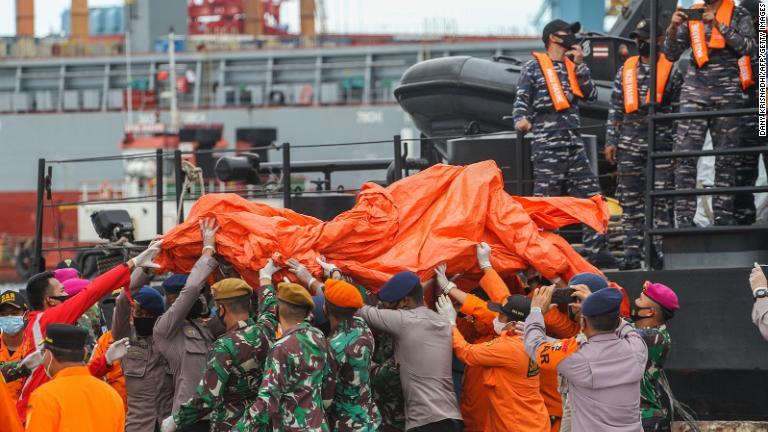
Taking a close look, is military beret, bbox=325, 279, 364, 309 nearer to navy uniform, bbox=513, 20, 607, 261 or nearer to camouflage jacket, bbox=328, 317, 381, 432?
camouflage jacket, bbox=328, 317, 381, 432

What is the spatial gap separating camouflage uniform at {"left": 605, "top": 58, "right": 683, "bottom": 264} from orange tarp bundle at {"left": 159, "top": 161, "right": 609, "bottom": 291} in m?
1.47

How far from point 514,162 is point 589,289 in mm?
3051

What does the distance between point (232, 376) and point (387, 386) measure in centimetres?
100

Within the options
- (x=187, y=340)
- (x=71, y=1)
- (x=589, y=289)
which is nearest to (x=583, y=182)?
(x=589, y=289)

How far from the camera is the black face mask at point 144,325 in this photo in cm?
630

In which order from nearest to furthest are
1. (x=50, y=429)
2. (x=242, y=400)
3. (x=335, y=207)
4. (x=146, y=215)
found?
(x=50, y=429) → (x=242, y=400) → (x=335, y=207) → (x=146, y=215)

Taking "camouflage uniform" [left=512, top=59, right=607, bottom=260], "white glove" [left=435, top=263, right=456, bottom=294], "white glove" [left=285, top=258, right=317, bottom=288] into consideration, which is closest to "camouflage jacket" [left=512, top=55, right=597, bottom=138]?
"camouflage uniform" [left=512, top=59, right=607, bottom=260]

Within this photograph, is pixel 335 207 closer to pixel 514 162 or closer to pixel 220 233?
pixel 514 162

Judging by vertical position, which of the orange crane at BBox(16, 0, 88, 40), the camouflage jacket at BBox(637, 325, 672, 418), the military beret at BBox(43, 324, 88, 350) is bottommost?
the camouflage jacket at BBox(637, 325, 672, 418)

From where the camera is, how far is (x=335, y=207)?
9.92 metres

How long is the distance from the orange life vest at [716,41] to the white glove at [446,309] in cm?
247

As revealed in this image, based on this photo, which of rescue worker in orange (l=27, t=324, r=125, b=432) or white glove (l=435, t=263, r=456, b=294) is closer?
rescue worker in orange (l=27, t=324, r=125, b=432)

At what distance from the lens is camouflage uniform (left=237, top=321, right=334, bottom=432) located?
541 cm

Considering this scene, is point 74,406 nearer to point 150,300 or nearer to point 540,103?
point 150,300
